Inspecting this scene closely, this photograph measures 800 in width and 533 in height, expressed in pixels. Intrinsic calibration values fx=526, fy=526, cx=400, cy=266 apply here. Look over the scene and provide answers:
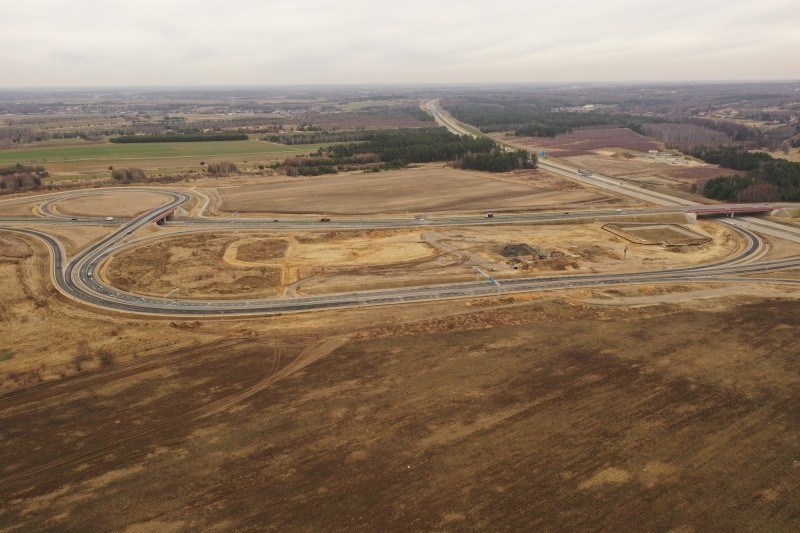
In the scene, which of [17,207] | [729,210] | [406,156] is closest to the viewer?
[729,210]

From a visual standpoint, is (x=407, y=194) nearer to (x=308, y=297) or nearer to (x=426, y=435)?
(x=308, y=297)

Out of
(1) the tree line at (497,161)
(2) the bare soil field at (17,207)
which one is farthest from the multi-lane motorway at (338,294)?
(1) the tree line at (497,161)

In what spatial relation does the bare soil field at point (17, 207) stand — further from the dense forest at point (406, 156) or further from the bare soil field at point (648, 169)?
the bare soil field at point (648, 169)

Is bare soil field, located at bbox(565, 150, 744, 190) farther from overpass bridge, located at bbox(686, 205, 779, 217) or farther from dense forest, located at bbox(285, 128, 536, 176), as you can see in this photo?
overpass bridge, located at bbox(686, 205, 779, 217)

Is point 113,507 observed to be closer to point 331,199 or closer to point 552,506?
point 552,506

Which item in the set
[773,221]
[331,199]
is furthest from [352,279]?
[773,221]

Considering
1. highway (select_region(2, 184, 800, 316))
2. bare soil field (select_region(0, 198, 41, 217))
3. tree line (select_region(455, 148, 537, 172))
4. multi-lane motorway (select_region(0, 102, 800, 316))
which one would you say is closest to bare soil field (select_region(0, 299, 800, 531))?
highway (select_region(2, 184, 800, 316))

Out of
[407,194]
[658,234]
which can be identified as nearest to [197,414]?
[658,234]
